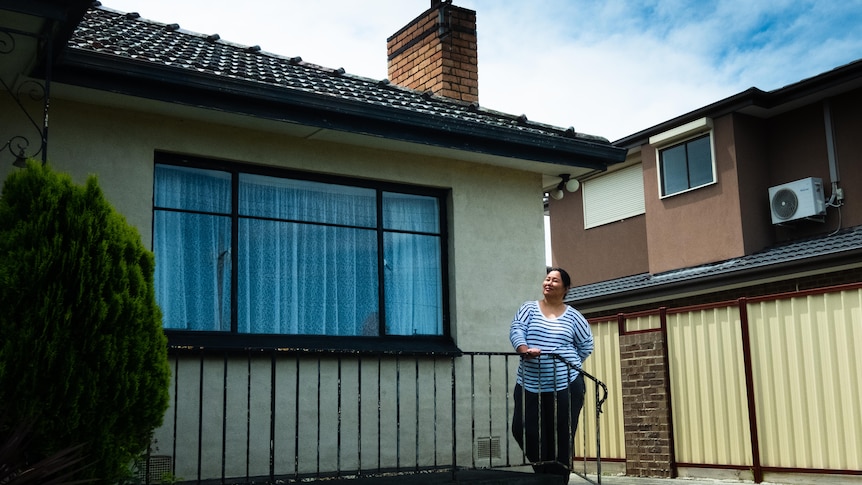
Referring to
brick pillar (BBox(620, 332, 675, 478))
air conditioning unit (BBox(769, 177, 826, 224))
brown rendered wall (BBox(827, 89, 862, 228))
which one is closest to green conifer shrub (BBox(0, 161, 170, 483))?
brick pillar (BBox(620, 332, 675, 478))

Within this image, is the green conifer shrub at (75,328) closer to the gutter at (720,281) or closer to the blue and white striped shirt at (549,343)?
the blue and white striped shirt at (549,343)

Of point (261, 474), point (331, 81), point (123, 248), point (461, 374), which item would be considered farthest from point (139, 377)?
point (331, 81)

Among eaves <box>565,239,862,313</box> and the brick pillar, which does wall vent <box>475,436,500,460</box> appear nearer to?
the brick pillar

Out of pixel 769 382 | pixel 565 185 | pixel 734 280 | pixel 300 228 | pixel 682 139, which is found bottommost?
pixel 769 382

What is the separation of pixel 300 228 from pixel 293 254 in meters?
0.23

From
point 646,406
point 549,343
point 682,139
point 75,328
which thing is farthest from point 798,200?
point 75,328

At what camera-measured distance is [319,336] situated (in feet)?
25.5

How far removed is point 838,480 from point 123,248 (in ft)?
20.9

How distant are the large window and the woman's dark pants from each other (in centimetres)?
165

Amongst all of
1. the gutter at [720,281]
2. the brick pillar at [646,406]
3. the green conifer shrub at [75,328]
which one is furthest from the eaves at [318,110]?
the gutter at [720,281]

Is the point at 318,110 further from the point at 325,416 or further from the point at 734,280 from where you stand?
the point at 734,280

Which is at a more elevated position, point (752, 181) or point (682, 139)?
point (682, 139)

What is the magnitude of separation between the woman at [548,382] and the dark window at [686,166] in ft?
32.3

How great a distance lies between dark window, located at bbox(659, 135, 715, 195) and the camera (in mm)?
16219
